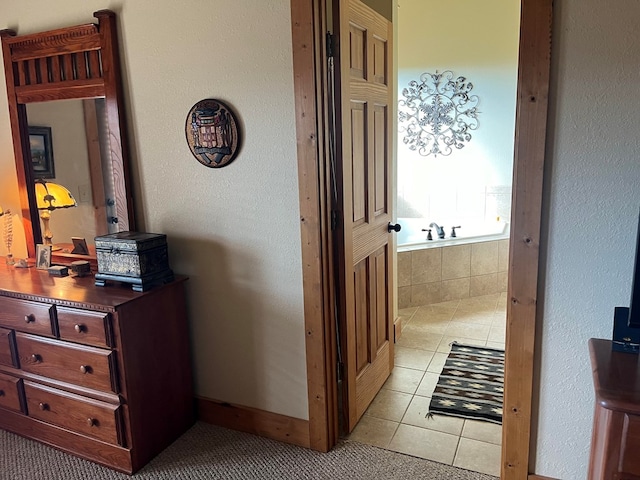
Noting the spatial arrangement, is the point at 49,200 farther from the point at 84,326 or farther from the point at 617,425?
the point at 617,425

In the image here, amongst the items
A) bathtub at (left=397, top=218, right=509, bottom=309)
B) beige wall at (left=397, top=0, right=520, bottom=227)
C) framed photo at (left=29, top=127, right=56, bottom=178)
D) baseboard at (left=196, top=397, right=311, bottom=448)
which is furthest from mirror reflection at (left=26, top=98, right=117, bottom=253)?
beige wall at (left=397, top=0, right=520, bottom=227)

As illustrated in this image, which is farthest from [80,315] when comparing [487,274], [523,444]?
[487,274]

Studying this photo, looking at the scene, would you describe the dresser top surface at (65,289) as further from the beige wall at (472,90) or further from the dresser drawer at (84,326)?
the beige wall at (472,90)

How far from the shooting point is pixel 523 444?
1901 millimetres

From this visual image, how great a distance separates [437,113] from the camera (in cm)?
498

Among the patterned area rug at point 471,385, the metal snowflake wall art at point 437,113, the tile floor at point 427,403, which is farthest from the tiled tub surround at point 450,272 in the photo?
the metal snowflake wall art at point 437,113

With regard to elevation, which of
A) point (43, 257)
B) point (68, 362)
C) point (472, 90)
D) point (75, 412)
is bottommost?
point (75, 412)

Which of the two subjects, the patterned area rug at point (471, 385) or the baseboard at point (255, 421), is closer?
the baseboard at point (255, 421)

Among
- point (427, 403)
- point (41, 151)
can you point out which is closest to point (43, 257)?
point (41, 151)

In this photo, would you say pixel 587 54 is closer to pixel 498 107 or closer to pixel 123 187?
pixel 123 187

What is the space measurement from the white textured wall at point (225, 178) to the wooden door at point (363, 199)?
0.22 metres

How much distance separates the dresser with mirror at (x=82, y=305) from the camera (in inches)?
83.1

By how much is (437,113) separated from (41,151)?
362 centimetres

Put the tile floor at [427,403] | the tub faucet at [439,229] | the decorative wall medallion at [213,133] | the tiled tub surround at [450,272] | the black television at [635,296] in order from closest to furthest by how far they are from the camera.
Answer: the black television at [635,296] < the decorative wall medallion at [213,133] < the tile floor at [427,403] < the tiled tub surround at [450,272] < the tub faucet at [439,229]
